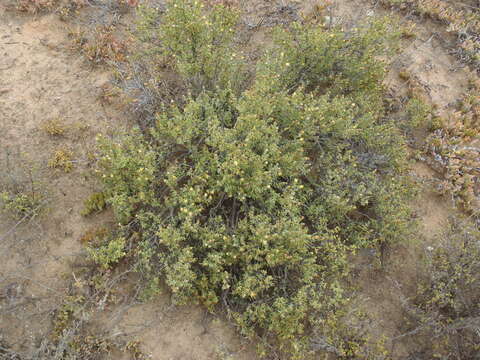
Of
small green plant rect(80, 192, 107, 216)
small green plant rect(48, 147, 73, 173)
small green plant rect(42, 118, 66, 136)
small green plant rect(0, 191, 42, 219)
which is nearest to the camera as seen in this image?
small green plant rect(0, 191, 42, 219)

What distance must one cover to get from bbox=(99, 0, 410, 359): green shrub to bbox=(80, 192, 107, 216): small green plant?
502mm

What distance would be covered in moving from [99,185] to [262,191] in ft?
8.58

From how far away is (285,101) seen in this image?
571cm

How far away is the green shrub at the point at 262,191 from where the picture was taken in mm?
4848

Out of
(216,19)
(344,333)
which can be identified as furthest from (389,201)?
(216,19)

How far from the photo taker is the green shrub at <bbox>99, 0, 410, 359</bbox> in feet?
15.9

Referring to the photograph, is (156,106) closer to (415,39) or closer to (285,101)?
(285,101)

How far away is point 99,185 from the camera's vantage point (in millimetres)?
5965

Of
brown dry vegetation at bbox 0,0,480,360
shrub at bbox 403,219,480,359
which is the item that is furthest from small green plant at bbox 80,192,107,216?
shrub at bbox 403,219,480,359

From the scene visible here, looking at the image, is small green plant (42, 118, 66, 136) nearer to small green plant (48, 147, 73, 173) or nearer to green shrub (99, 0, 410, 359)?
small green plant (48, 147, 73, 173)

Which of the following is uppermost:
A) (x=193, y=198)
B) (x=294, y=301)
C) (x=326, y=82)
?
(x=326, y=82)

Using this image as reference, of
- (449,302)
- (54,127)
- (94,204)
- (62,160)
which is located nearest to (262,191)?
(94,204)

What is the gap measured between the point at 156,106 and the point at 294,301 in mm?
3941

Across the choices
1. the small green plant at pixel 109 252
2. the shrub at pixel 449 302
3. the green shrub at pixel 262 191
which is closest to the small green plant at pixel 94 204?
the green shrub at pixel 262 191
